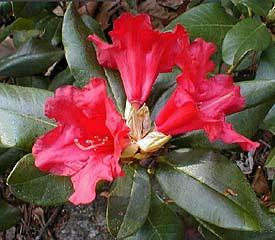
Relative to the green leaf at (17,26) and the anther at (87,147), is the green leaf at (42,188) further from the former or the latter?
the green leaf at (17,26)

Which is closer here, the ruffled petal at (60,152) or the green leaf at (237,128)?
the ruffled petal at (60,152)

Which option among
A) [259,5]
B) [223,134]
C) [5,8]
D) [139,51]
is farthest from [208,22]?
[5,8]

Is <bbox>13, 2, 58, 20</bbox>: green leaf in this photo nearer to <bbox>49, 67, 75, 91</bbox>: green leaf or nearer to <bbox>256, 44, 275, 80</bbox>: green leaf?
<bbox>49, 67, 75, 91</bbox>: green leaf

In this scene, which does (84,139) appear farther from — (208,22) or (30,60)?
(30,60)

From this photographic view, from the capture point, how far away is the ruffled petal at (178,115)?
1211mm

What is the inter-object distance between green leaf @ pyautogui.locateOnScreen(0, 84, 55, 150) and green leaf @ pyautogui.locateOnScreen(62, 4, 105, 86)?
8 cm

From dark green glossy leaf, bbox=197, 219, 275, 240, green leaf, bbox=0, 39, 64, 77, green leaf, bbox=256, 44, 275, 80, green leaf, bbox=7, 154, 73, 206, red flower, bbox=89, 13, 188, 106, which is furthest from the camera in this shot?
green leaf, bbox=0, 39, 64, 77

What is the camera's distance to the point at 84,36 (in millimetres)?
1483

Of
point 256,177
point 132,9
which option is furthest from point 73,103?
point 256,177

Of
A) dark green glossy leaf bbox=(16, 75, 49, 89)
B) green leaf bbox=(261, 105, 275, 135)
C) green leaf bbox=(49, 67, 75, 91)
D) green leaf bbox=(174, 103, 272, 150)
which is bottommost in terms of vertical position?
dark green glossy leaf bbox=(16, 75, 49, 89)

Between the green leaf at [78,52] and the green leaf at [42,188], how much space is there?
21 cm

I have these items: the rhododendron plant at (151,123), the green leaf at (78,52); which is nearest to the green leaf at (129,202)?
the rhododendron plant at (151,123)

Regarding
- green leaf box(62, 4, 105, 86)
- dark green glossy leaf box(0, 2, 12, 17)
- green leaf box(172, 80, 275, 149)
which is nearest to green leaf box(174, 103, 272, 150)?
green leaf box(172, 80, 275, 149)

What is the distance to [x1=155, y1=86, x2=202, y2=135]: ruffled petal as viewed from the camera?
121 centimetres
